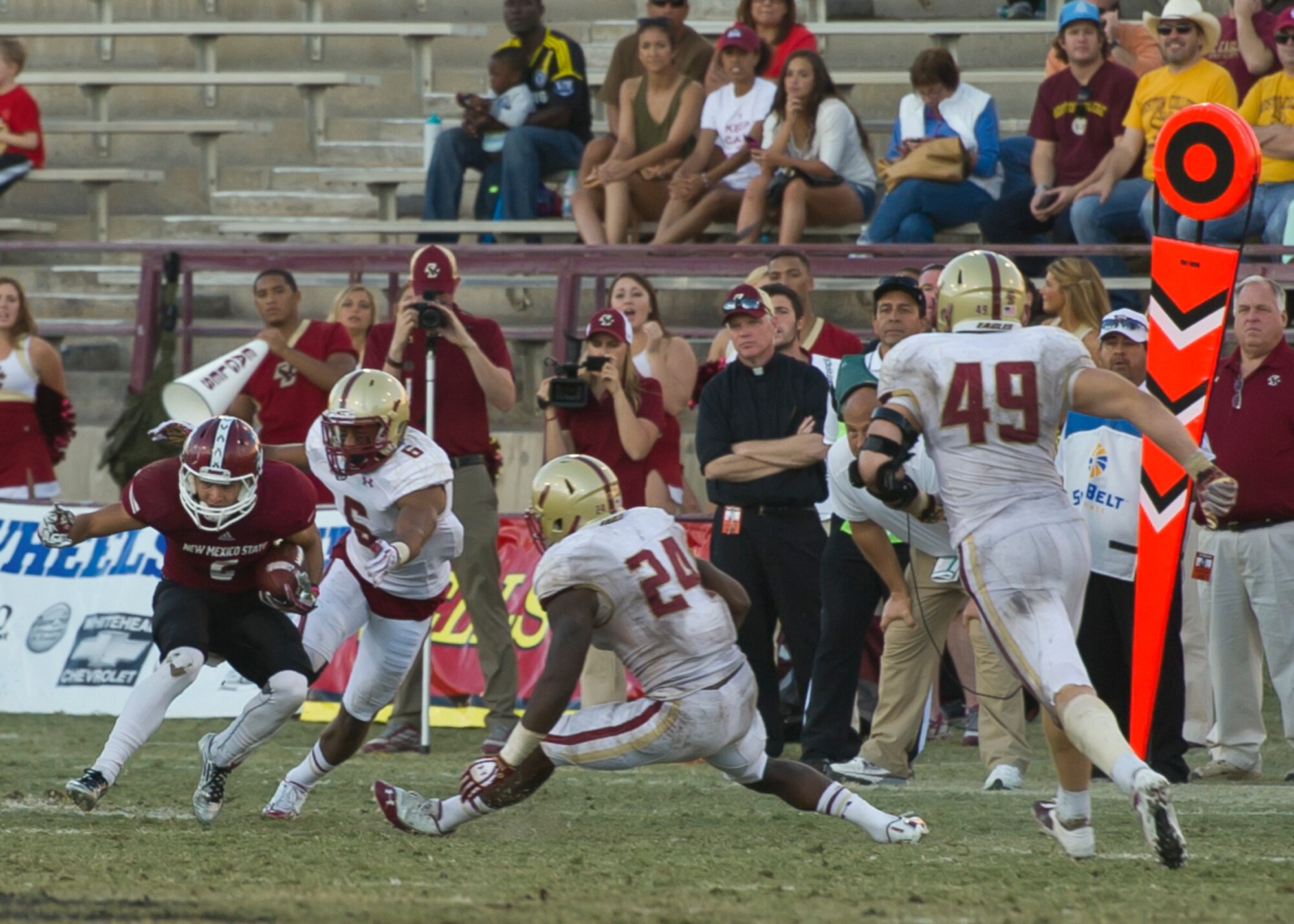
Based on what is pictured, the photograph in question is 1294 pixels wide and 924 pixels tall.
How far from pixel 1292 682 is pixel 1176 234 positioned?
8.60 feet

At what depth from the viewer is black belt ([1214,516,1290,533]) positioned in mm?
7457

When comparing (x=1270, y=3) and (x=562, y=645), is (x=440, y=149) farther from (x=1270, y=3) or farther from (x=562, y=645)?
(x=562, y=645)

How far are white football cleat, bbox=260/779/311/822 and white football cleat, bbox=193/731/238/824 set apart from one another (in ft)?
0.55

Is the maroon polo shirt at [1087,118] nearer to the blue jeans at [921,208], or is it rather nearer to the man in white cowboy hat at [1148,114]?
the man in white cowboy hat at [1148,114]

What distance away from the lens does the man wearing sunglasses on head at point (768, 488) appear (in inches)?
301

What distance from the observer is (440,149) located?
39.1 feet

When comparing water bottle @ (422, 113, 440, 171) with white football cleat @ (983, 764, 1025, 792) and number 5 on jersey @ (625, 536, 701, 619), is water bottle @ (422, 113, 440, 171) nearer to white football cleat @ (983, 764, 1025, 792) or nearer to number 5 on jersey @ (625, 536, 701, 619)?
white football cleat @ (983, 764, 1025, 792)

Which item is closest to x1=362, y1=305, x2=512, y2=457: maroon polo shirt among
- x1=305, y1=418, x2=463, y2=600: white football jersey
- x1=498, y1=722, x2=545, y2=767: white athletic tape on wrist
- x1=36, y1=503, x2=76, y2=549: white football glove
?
x1=305, y1=418, x2=463, y2=600: white football jersey

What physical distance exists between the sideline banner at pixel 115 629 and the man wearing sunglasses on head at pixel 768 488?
127cm

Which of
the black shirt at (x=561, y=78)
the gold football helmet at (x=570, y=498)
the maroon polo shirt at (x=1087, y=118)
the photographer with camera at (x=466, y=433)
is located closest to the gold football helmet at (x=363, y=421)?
the gold football helmet at (x=570, y=498)

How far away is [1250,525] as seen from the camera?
7496 mm

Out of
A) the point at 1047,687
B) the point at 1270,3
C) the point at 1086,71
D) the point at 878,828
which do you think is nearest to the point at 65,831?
the point at 878,828

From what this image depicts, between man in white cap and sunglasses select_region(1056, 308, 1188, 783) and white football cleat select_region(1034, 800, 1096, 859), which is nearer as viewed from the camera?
white football cleat select_region(1034, 800, 1096, 859)

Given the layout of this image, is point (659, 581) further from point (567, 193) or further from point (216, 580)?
point (567, 193)
